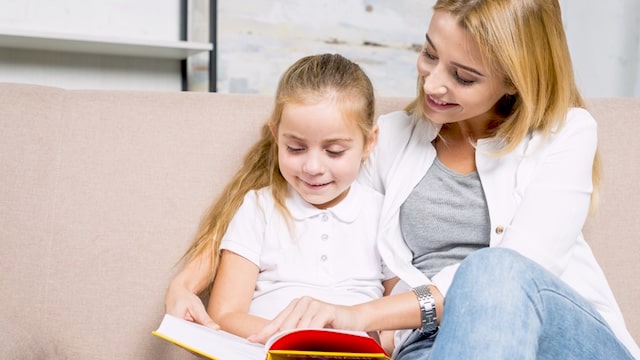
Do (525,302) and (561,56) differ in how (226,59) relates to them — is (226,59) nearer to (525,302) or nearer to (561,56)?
(561,56)

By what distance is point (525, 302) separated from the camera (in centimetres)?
93

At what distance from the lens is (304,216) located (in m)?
1.45

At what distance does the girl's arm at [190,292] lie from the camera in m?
1.30

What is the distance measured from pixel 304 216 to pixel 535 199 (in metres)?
0.43

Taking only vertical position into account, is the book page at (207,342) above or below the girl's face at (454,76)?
below

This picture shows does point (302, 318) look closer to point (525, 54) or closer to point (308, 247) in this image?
point (308, 247)

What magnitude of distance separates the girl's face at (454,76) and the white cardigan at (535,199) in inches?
3.8

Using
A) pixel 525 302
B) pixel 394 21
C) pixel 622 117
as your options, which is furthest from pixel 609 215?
pixel 394 21

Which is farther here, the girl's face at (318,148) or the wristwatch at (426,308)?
the girl's face at (318,148)

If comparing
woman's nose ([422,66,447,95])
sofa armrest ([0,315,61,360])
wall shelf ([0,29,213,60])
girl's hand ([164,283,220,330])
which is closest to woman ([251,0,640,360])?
woman's nose ([422,66,447,95])

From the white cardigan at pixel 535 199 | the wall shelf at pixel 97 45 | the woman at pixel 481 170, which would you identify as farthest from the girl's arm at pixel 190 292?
the wall shelf at pixel 97 45

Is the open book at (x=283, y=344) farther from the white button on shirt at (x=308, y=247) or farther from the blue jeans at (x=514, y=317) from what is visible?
the white button on shirt at (x=308, y=247)

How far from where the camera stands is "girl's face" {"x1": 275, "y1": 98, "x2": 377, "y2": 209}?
1.35 metres

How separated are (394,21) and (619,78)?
867mm
